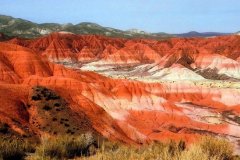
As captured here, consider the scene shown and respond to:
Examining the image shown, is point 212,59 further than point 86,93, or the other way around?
point 212,59

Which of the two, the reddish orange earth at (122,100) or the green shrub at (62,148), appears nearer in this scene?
the green shrub at (62,148)

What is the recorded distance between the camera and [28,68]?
2299 inches

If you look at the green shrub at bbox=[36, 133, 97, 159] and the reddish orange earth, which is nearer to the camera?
the green shrub at bbox=[36, 133, 97, 159]

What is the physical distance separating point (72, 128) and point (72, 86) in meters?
22.1

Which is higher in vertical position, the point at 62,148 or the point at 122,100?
the point at 62,148

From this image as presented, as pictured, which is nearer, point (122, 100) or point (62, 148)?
point (62, 148)

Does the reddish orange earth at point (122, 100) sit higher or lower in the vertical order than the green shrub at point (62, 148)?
lower

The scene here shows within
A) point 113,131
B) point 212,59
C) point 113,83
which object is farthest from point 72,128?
point 212,59

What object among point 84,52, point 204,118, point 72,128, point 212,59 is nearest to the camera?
point 72,128

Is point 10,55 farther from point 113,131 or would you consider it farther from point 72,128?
point 72,128

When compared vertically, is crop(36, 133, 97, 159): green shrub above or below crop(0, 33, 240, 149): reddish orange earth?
above

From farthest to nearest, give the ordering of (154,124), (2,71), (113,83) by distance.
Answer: (113,83), (154,124), (2,71)

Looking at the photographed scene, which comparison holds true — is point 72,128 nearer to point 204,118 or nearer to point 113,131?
point 113,131

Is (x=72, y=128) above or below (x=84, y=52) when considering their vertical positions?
above
